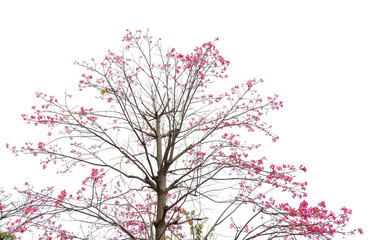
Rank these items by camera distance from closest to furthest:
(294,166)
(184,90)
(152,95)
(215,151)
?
1. (294,166)
2. (215,151)
3. (184,90)
4. (152,95)

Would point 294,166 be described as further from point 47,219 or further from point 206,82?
point 47,219

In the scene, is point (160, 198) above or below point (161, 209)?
above

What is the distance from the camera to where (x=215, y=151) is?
556 cm

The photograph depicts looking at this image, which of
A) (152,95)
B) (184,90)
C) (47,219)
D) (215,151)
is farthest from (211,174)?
(47,219)

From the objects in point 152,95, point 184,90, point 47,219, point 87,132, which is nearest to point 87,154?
point 87,132

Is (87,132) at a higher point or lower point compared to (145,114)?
lower

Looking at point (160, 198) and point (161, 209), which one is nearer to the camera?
point (161, 209)

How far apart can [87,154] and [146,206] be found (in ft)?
5.23

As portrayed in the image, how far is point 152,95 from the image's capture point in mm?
6414

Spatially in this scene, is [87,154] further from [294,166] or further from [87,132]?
[294,166]

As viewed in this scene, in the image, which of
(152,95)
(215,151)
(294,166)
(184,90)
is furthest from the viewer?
(152,95)

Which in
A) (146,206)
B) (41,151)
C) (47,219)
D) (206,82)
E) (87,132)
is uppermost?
(206,82)

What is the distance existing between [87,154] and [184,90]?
2250mm

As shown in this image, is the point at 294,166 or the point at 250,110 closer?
the point at 294,166
